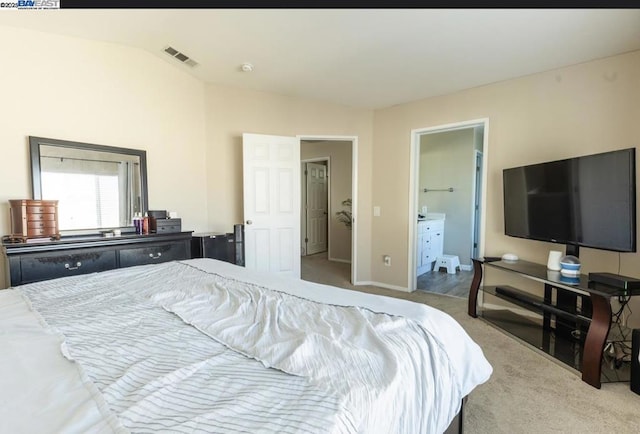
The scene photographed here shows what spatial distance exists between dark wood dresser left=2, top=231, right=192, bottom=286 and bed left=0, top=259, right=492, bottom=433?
71 cm

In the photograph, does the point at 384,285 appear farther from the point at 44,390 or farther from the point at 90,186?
the point at 44,390

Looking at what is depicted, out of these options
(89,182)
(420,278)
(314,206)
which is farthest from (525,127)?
(314,206)

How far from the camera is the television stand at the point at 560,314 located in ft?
6.37

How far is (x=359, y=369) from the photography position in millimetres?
840

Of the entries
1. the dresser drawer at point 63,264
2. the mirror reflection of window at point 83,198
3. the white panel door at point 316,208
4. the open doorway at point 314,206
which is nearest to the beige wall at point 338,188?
the open doorway at point 314,206

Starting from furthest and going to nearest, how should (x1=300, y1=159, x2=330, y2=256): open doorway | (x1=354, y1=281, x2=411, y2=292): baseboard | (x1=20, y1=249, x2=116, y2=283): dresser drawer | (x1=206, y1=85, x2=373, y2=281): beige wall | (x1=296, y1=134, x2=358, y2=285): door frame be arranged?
(x1=300, y1=159, x2=330, y2=256): open doorway → (x1=296, y1=134, x2=358, y2=285): door frame → (x1=354, y1=281, x2=411, y2=292): baseboard → (x1=206, y1=85, x2=373, y2=281): beige wall → (x1=20, y1=249, x2=116, y2=283): dresser drawer

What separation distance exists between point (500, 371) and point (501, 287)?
48.2 inches

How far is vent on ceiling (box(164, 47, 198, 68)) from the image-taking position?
290 centimetres

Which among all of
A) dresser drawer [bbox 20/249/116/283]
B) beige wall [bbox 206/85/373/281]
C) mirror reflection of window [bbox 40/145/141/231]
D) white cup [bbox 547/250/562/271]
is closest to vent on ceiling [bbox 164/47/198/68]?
beige wall [bbox 206/85/373/281]

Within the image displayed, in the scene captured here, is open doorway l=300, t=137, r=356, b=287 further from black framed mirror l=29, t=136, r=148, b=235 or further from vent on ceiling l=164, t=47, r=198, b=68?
black framed mirror l=29, t=136, r=148, b=235

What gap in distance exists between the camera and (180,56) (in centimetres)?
301

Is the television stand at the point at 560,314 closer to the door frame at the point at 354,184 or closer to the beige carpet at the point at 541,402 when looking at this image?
the beige carpet at the point at 541,402

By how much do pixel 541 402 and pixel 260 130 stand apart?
148 inches

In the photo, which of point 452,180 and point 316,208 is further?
point 316,208
